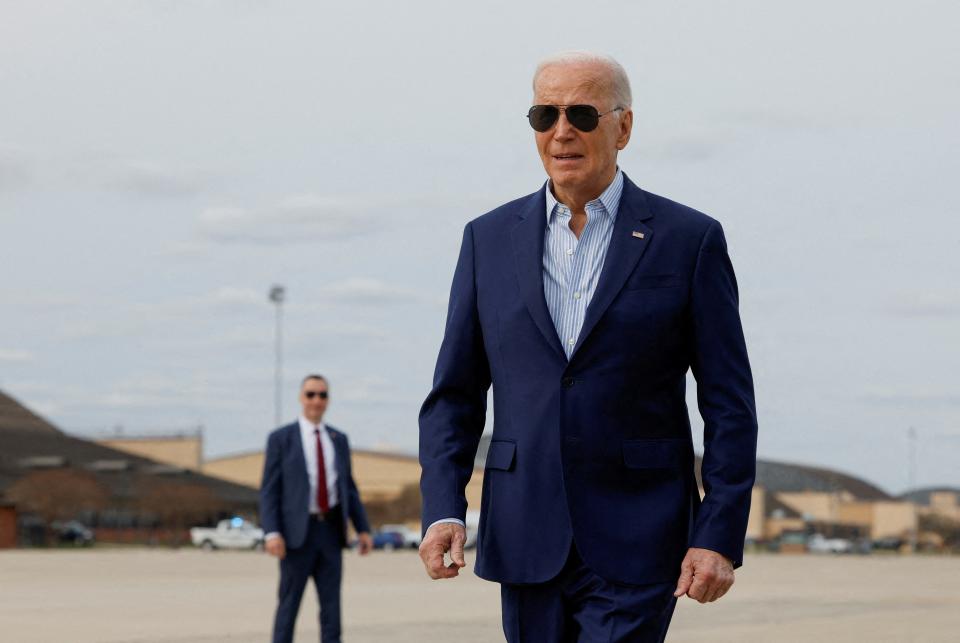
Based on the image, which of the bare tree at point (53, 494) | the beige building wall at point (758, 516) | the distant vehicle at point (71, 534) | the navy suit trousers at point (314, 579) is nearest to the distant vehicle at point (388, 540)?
the distant vehicle at point (71, 534)

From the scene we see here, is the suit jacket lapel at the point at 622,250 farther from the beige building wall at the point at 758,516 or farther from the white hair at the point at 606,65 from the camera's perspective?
the beige building wall at the point at 758,516

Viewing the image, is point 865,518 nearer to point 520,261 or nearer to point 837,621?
point 837,621

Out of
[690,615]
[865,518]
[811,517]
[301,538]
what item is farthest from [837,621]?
[865,518]

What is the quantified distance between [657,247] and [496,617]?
1393 centimetres

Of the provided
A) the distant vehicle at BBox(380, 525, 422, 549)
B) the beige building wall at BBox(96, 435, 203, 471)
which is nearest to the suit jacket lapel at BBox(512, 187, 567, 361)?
the distant vehicle at BBox(380, 525, 422, 549)

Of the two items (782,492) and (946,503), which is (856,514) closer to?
(782,492)

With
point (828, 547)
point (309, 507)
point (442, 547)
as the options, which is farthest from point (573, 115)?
point (828, 547)

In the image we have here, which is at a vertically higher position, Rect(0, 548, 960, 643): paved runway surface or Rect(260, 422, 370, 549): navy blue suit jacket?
Rect(260, 422, 370, 549): navy blue suit jacket

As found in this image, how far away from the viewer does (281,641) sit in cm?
1079

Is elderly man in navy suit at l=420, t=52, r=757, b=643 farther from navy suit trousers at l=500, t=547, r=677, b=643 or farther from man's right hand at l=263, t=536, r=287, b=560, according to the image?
man's right hand at l=263, t=536, r=287, b=560

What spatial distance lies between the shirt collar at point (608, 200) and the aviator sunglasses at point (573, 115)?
0.20 metres

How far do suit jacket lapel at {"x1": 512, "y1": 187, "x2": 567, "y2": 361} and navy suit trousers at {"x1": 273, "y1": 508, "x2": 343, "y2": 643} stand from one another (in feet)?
22.3

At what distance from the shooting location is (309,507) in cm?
1108

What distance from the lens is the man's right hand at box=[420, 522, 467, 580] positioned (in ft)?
13.6
